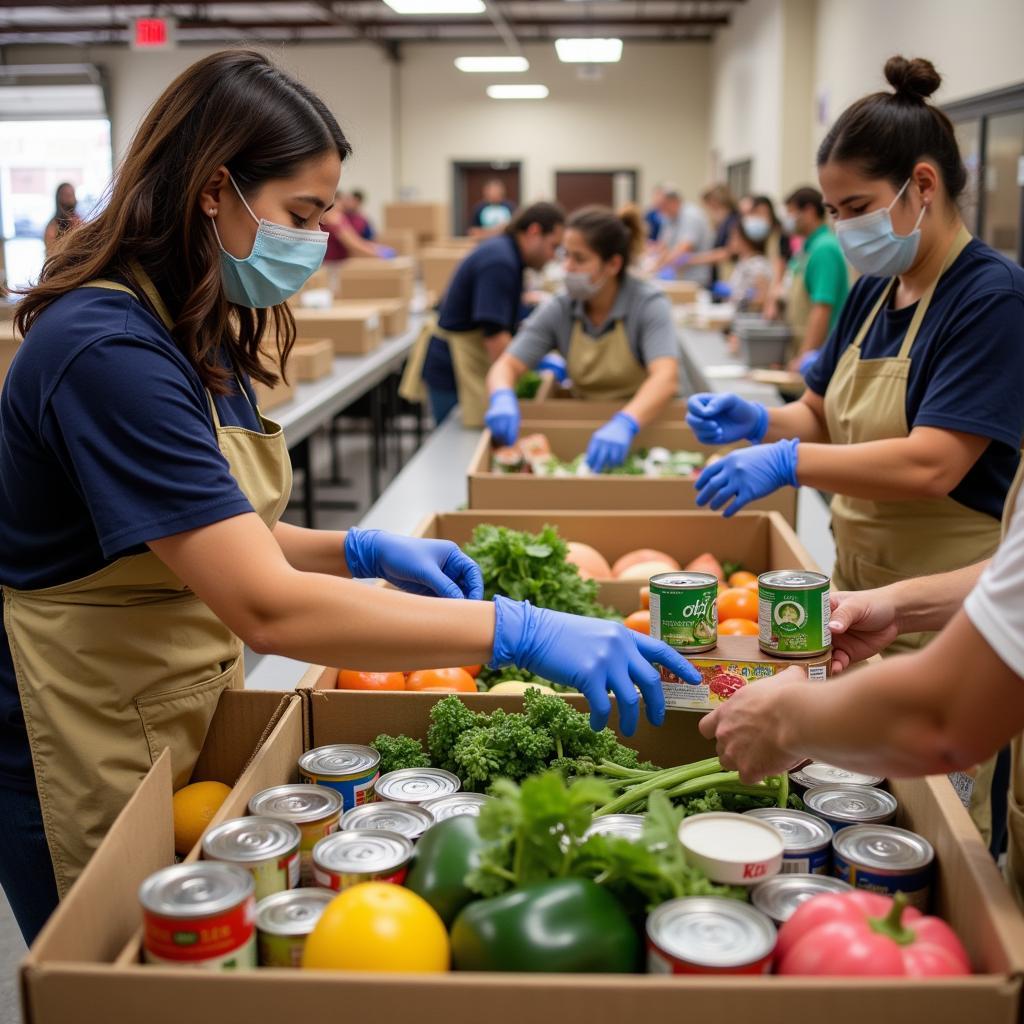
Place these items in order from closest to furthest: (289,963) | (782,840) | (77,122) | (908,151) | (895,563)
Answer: (289,963) → (782,840) → (908,151) → (895,563) → (77,122)

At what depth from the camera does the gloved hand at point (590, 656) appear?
1.54m

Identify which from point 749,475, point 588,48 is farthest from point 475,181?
point 749,475

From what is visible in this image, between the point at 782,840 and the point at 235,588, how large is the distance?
0.71m

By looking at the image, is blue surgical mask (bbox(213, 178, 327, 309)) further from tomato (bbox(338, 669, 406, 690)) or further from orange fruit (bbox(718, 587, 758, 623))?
orange fruit (bbox(718, 587, 758, 623))

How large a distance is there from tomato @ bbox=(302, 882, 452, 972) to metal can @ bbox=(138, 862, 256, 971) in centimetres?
7

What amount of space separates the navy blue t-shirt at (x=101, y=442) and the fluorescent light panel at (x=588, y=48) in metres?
12.8

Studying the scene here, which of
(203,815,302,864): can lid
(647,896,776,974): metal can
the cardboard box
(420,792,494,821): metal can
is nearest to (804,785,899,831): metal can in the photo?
(647,896,776,974): metal can

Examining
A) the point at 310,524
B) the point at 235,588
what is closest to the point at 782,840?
the point at 235,588

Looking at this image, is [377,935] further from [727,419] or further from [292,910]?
[727,419]

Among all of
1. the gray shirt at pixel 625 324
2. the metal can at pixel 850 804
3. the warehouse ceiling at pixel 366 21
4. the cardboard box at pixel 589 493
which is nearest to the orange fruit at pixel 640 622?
the metal can at pixel 850 804

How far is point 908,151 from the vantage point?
2.27 m

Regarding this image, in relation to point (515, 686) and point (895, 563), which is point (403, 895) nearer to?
point (515, 686)

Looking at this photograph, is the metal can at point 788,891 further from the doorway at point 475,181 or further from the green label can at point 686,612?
the doorway at point 475,181

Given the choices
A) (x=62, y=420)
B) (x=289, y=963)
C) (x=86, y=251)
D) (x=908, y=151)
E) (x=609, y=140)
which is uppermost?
(x=609, y=140)
